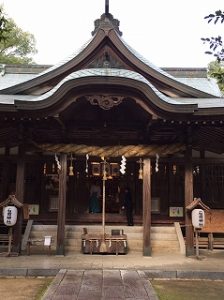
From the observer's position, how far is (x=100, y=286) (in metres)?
6.61

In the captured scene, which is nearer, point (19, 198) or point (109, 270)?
point (109, 270)

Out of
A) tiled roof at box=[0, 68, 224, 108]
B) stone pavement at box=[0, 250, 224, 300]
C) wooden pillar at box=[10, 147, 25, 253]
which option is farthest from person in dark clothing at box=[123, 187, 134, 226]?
wooden pillar at box=[10, 147, 25, 253]

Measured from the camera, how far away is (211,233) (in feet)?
39.2

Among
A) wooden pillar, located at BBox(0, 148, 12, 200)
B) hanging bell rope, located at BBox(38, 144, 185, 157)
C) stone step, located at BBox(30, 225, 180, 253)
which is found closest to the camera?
hanging bell rope, located at BBox(38, 144, 185, 157)

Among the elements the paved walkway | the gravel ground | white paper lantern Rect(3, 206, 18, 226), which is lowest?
the gravel ground

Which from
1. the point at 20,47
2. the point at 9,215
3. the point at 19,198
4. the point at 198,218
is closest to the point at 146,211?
the point at 198,218

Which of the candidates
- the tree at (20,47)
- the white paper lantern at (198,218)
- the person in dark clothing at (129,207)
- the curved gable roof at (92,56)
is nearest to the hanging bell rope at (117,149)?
the white paper lantern at (198,218)

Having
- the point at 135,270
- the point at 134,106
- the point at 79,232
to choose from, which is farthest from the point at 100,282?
the point at 134,106

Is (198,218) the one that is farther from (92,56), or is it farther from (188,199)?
(92,56)

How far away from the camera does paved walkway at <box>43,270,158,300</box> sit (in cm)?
590

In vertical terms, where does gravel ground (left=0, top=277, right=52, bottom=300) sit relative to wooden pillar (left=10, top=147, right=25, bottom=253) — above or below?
below

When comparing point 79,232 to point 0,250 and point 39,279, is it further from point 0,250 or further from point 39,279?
point 39,279

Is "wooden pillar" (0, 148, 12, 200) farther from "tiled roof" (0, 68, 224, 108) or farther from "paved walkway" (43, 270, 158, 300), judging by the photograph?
"paved walkway" (43, 270, 158, 300)

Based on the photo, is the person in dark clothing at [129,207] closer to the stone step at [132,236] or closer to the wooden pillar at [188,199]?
the stone step at [132,236]
